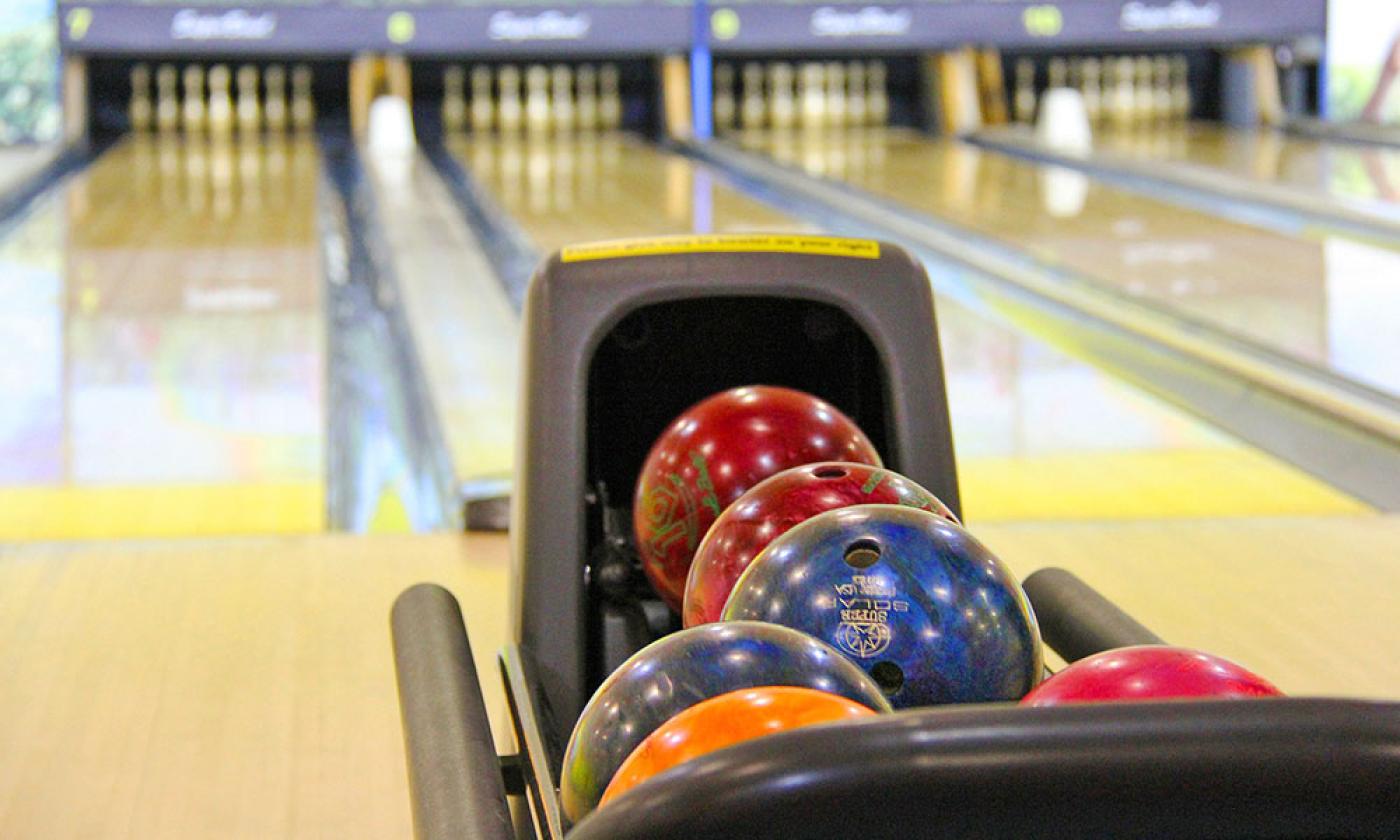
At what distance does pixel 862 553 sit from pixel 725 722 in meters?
0.21

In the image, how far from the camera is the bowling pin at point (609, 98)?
6.34 metres

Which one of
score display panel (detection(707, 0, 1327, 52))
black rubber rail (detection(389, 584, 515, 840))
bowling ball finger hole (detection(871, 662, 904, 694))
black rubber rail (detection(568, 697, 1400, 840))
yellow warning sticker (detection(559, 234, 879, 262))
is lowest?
black rubber rail (detection(389, 584, 515, 840))

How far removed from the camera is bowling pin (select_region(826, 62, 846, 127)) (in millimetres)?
6395

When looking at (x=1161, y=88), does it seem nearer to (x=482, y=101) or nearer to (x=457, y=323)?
(x=482, y=101)

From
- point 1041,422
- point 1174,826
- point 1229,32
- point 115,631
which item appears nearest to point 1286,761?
point 1174,826

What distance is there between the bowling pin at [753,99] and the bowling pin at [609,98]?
0.46 meters

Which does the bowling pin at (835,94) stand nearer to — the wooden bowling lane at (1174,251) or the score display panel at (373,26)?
the score display panel at (373,26)

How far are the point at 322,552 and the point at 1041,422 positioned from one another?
45.0 inches

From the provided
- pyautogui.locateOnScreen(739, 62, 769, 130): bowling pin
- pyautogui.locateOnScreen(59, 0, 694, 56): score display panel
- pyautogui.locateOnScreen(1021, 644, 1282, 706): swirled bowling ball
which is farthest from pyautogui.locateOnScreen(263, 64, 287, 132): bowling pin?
pyautogui.locateOnScreen(1021, 644, 1282, 706): swirled bowling ball

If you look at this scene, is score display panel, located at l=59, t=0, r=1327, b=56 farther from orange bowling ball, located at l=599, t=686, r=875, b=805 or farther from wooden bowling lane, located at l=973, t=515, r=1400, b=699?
orange bowling ball, located at l=599, t=686, r=875, b=805

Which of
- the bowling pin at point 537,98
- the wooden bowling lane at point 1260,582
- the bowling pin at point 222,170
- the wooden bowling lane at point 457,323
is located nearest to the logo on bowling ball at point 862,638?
the wooden bowling lane at point 1260,582

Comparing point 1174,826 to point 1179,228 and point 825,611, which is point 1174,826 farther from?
point 1179,228

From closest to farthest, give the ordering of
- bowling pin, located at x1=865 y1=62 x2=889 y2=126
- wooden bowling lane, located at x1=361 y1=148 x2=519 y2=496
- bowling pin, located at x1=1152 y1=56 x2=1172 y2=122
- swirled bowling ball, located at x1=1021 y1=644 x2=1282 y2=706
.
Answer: swirled bowling ball, located at x1=1021 y1=644 x2=1282 y2=706
wooden bowling lane, located at x1=361 y1=148 x2=519 y2=496
bowling pin, located at x1=865 y1=62 x2=889 y2=126
bowling pin, located at x1=1152 y1=56 x2=1172 y2=122

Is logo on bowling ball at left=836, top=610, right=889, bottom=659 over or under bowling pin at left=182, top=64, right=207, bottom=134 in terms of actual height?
under
